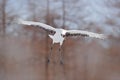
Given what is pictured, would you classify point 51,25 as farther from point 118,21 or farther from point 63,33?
point 118,21

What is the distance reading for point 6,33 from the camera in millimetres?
1899

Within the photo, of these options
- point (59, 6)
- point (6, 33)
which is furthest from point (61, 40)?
point (6, 33)

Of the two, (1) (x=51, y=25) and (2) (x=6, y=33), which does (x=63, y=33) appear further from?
(2) (x=6, y=33)

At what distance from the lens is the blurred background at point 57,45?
1892mm

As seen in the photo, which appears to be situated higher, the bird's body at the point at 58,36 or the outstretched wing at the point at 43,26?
the outstretched wing at the point at 43,26

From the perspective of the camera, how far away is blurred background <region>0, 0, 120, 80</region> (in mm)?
1892

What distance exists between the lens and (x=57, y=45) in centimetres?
189

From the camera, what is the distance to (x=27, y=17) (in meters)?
1.91

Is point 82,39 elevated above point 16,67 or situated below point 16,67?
above

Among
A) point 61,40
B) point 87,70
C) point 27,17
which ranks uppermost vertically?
point 27,17

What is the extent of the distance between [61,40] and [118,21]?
1.20 feet

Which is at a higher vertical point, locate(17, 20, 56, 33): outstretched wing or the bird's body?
locate(17, 20, 56, 33): outstretched wing

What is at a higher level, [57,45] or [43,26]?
[43,26]

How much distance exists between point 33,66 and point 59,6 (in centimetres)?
38
